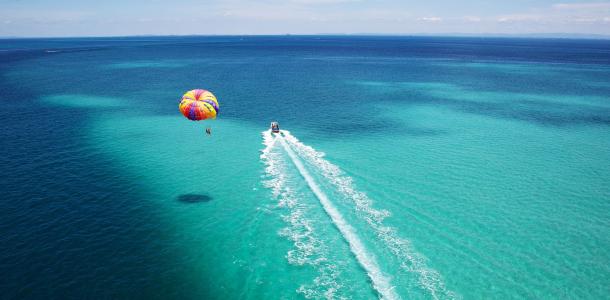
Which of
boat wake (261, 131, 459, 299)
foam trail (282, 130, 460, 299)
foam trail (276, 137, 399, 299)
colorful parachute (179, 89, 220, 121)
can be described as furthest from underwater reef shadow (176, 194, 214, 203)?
foam trail (282, 130, 460, 299)

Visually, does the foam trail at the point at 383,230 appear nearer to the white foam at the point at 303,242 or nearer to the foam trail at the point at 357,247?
the foam trail at the point at 357,247

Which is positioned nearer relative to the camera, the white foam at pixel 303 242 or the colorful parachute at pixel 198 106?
the white foam at pixel 303 242

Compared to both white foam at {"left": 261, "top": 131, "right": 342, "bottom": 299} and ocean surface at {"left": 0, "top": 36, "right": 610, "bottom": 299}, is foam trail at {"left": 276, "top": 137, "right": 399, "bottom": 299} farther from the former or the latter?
white foam at {"left": 261, "top": 131, "right": 342, "bottom": 299}

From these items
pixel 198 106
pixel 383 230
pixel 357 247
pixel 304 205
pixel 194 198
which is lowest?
pixel 357 247

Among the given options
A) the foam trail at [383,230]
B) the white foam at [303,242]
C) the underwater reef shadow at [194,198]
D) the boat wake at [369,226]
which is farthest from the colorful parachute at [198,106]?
the foam trail at [383,230]

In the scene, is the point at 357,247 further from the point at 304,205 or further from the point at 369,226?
the point at 304,205

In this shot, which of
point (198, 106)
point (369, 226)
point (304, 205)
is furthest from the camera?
point (198, 106)

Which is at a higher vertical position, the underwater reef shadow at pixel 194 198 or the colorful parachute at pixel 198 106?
the colorful parachute at pixel 198 106

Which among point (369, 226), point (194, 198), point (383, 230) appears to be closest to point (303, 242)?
point (369, 226)
